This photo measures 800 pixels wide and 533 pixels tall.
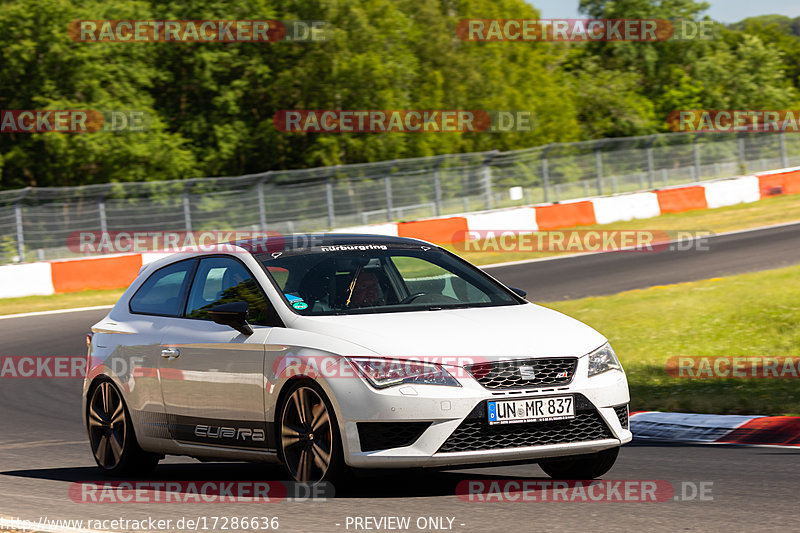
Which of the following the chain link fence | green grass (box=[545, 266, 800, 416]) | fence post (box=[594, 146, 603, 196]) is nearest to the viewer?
green grass (box=[545, 266, 800, 416])

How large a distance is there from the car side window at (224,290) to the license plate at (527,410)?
5.14 feet

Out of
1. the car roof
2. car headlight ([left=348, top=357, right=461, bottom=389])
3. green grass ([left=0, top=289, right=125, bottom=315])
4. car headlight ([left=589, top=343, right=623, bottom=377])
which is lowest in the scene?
green grass ([left=0, top=289, right=125, bottom=315])

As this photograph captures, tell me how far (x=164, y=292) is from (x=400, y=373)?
247 cm

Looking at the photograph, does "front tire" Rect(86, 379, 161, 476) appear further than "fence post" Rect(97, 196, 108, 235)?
No

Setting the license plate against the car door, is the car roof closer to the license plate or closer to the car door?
the car door

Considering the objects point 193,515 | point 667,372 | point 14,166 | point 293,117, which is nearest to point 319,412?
point 193,515

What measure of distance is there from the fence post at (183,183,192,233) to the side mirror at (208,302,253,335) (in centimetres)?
1997

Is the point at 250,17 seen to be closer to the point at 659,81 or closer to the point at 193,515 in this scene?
the point at 659,81

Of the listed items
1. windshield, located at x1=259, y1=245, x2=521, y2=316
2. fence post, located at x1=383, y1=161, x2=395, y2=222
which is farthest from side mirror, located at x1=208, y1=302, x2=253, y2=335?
fence post, located at x1=383, y1=161, x2=395, y2=222

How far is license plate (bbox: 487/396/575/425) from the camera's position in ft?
20.5

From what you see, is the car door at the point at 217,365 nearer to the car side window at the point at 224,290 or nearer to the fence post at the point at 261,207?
the car side window at the point at 224,290

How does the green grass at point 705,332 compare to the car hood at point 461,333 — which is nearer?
the car hood at point 461,333

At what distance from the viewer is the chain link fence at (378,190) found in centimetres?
2498

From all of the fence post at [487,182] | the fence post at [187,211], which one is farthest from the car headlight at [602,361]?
the fence post at [487,182]
